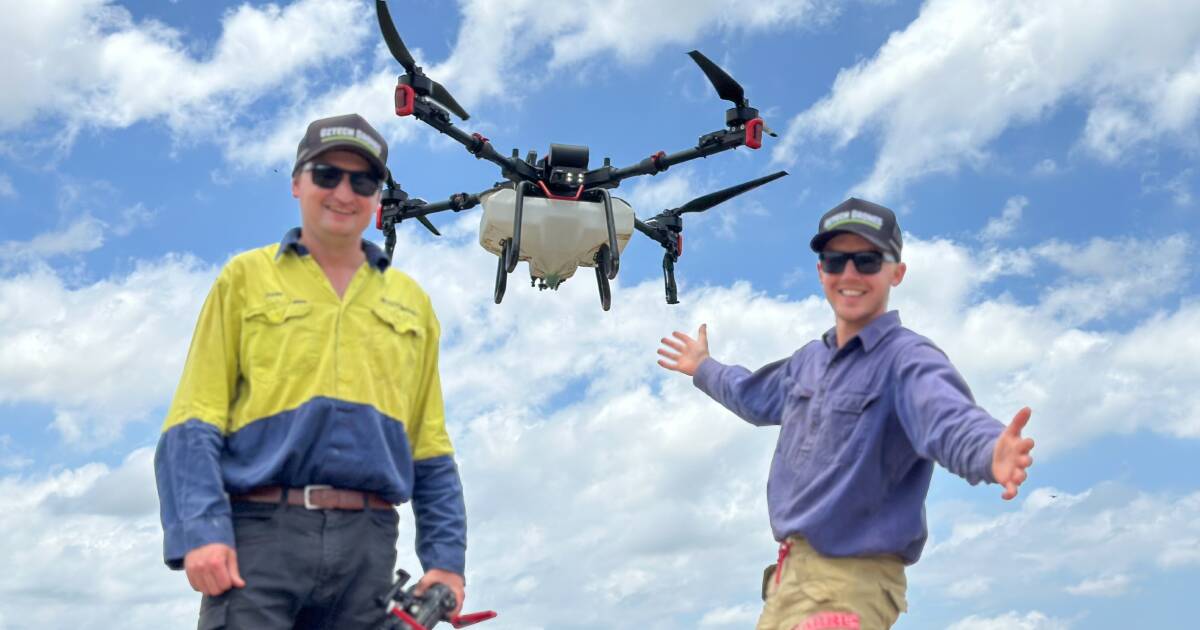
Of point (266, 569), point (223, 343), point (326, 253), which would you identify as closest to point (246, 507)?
point (266, 569)

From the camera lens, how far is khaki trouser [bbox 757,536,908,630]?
372cm

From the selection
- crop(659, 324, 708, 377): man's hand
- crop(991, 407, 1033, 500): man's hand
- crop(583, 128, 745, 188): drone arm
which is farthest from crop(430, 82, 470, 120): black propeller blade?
crop(991, 407, 1033, 500): man's hand

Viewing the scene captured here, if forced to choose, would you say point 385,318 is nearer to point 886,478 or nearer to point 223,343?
point 223,343

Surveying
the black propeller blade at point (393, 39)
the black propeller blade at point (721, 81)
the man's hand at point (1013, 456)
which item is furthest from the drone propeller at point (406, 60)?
the man's hand at point (1013, 456)

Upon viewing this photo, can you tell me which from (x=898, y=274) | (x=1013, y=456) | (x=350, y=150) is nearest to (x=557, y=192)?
(x=898, y=274)

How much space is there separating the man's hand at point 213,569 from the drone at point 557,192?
8.46 m

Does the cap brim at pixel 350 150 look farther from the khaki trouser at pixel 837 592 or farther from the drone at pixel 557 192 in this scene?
the drone at pixel 557 192

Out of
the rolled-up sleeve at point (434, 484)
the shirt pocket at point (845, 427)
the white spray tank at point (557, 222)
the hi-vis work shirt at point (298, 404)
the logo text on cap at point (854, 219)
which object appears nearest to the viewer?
the hi-vis work shirt at point (298, 404)

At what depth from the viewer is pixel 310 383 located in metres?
3.29

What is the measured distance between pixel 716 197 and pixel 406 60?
198 inches

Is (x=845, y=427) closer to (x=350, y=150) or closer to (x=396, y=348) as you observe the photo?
(x=396, y=348)

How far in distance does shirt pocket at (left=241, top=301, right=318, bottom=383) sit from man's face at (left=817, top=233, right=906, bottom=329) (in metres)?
1.91

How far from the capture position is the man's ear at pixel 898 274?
421 centimetres

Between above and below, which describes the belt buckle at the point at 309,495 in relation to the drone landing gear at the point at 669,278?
below
